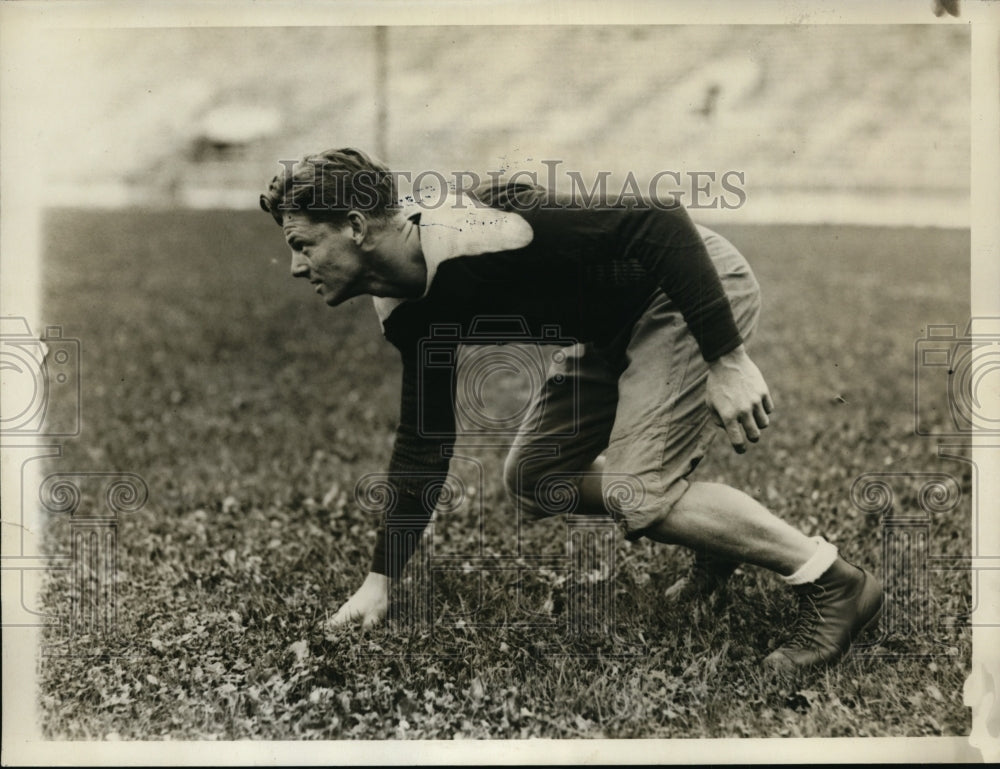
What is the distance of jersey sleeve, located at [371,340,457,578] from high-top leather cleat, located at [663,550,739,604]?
3.12ft

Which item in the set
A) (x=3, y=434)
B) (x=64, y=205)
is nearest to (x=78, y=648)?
(x=3, y=434)

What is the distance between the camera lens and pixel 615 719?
3174 millimetres

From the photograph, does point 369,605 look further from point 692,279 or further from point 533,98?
point 533,98

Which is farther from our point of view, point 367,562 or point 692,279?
point 367,562

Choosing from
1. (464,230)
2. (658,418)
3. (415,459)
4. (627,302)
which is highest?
(464,230)

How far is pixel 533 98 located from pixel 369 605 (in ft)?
6.09

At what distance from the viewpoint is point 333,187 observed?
10.4ft

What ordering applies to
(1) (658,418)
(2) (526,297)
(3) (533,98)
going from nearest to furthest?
(1) (658,418), (2) (526,297), (3) (533,98)

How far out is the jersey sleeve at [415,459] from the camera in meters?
3.47

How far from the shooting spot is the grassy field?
3.23 m

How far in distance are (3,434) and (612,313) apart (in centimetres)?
203

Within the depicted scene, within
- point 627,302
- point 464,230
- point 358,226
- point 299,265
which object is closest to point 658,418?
point 627,302

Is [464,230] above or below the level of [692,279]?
above

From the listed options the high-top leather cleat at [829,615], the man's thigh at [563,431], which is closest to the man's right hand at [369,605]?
the man's thigh at [563,431]
